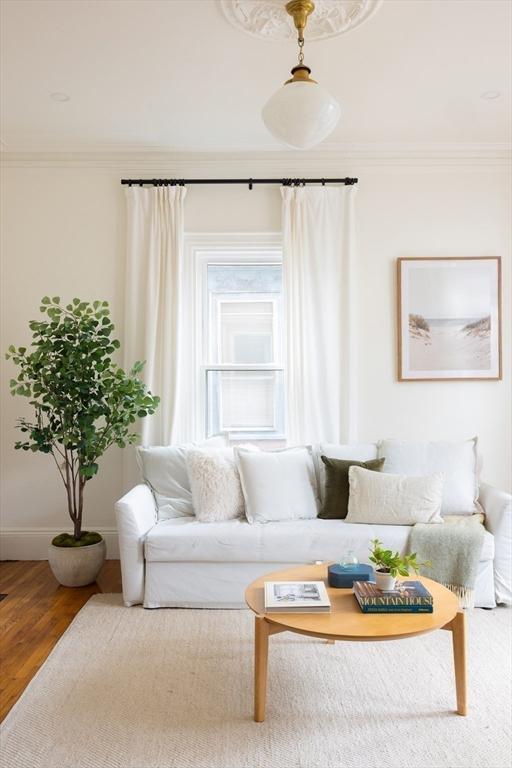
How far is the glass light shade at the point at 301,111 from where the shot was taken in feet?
7.54

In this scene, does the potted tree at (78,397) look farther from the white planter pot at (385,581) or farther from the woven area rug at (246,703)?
the white planter pot at (385,581)

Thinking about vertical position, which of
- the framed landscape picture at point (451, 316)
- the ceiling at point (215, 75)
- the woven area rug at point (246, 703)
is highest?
the ceiling at point (215, 75)

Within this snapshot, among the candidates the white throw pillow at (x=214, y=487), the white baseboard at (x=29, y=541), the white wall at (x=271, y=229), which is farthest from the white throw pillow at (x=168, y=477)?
the white baseboard at (x=29, y=541)

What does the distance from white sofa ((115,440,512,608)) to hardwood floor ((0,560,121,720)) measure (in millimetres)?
411

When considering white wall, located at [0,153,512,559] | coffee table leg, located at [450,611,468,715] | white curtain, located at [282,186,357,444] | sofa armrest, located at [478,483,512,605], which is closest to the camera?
coffee table leg, located at [450,611,468,715]

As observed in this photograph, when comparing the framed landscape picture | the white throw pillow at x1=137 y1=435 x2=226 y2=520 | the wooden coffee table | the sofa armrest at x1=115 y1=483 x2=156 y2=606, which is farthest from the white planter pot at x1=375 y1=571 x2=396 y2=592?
the framed landscape picture

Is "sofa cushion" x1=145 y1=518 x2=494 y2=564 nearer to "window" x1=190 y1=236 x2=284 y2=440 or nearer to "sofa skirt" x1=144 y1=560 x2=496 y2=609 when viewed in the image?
"sofa skirt" x1=144 y1=560 x2=496 y2=609

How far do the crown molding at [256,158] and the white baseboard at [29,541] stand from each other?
263 cm

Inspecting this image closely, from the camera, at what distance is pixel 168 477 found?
13.1 ft

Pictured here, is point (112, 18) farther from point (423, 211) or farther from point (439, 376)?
point (439, 376)

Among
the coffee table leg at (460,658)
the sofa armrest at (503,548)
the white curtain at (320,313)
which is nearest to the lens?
the coffee table leg at (460,658)

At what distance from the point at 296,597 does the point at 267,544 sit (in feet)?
3.24

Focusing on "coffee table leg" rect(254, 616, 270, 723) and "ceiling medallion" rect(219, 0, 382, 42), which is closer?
"coffee table leg" rect(254, 616, 270, 723)

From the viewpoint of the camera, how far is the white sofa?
3.48 metres
